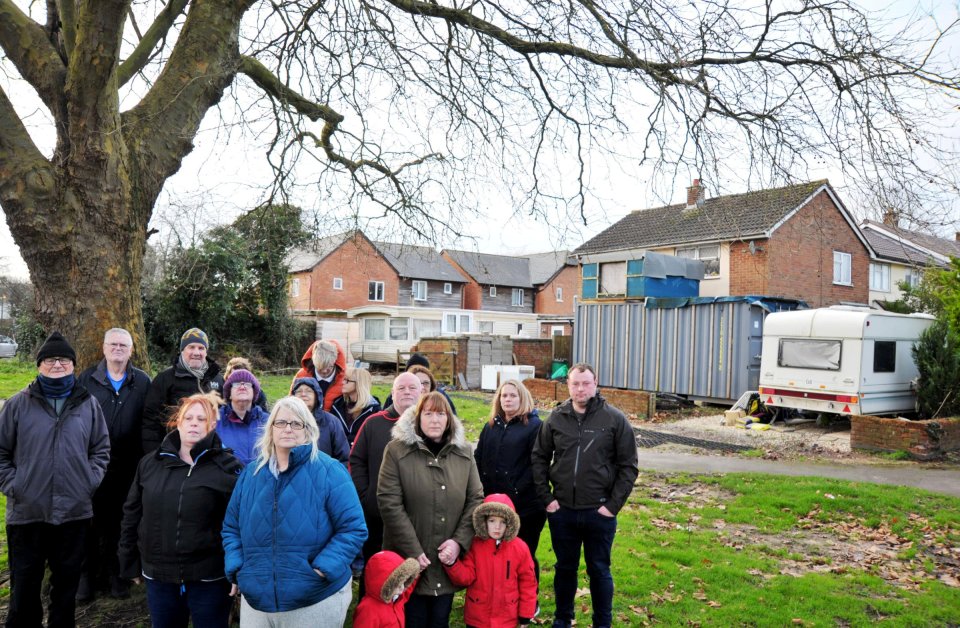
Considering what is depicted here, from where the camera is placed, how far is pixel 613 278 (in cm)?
2080

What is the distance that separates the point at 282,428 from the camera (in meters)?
3.36

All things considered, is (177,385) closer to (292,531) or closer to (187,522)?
(187,522)

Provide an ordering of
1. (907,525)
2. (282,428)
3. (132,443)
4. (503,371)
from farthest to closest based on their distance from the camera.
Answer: (503,371), (907,525), (132,443), (282,428)

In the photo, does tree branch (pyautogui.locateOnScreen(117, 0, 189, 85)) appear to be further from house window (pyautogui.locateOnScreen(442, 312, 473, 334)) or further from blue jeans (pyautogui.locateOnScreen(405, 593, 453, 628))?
house window (pyautogui.locateOnScreen(442, 312, 473, 334))

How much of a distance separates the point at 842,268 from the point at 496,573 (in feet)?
80.7

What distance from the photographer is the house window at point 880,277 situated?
86.2ft

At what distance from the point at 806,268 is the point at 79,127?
74.6 ft

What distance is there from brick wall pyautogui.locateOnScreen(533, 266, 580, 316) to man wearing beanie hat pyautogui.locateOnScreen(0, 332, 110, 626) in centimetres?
4559

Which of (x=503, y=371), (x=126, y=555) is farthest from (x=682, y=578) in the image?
(x=503, y=371)

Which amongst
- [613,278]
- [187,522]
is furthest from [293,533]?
[613,278]

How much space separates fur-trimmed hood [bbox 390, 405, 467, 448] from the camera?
404 centimetres

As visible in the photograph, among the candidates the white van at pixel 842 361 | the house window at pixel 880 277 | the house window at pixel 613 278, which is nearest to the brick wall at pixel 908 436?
the white van at pixel 842 361

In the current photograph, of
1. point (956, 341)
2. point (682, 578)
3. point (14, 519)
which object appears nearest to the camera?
point (14, 519)

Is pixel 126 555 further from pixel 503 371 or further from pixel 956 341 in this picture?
pixel 503 371
